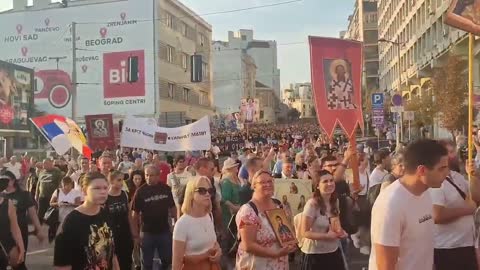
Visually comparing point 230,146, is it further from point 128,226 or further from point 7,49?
point 7,49

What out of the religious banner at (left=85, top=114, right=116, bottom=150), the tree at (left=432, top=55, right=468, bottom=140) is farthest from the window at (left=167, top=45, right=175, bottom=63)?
the religious banner at (left=85, top=114, right=116, bottom=150)

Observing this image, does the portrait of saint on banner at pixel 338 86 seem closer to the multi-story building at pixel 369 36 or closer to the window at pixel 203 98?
the window at pixel 203 98

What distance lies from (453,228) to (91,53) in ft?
183

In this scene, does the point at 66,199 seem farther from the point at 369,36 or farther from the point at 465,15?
the point at 369,36

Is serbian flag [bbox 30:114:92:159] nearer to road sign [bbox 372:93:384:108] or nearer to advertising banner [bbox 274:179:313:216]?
advertising banner [bbox 274:179:313:216]

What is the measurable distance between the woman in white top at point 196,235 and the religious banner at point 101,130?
1438 centimetres

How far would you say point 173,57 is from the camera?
6225 centimetres

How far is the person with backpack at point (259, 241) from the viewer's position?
545cm

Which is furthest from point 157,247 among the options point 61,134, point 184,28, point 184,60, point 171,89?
point 184,28

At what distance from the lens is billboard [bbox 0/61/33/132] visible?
41.4m

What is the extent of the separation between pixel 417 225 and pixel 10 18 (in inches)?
2541

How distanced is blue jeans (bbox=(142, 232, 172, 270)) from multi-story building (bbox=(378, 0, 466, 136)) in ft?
72.2

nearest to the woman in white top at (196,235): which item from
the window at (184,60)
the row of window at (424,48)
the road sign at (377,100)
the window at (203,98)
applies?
the road sign at (377,100)

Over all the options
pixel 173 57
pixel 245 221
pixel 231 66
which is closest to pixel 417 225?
pixel 245 221
